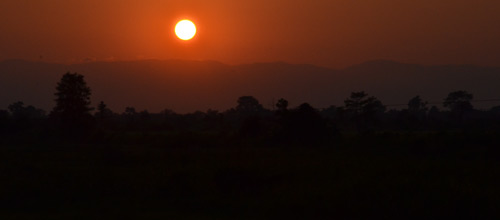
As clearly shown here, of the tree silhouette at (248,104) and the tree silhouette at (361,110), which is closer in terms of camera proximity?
the tree silhouette at (361,110)

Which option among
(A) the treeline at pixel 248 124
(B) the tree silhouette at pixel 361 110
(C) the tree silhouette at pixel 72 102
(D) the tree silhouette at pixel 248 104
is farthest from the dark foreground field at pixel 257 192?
(D) the tree silhouette at pixel 248 104

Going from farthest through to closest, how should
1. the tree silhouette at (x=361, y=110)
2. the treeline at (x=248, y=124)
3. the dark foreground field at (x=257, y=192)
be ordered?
the tree silhouette at (x=361, y=110)
the treeline at (x=248, y=124)
the dark foreground field at (x=257, y=192)

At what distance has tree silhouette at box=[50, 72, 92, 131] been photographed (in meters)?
56.7

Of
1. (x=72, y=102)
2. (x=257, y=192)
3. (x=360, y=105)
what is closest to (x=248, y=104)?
(x=360, y=105)

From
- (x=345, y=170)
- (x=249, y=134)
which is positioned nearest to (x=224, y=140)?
(x=249, y=134)

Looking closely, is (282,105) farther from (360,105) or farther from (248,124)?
(360,105)

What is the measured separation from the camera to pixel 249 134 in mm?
52625

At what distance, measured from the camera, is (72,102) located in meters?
57.9

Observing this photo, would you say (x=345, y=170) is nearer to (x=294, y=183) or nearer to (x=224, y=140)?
(x=294, y=183)

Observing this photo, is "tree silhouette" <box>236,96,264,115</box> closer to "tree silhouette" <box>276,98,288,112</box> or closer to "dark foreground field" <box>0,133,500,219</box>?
"tree silhouette" <box>276,98,288,112</box>

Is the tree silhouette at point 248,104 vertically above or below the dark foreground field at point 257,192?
above

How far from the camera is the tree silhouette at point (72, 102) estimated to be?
56656 millimetres

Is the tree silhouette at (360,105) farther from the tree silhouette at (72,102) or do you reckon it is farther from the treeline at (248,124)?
the tree silhouette at (72,102)

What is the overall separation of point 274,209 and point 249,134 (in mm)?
35407
